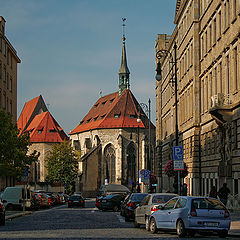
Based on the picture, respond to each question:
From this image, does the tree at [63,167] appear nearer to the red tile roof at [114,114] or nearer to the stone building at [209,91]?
the red tile roof at [114,114]

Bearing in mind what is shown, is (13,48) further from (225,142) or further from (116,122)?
(225,142)

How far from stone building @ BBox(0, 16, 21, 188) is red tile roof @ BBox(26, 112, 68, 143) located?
33.9 metres

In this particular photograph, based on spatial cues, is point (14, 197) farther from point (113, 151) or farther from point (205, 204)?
point (113, 151)

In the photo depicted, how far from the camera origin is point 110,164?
3597 inches

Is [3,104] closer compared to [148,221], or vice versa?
[148,221]

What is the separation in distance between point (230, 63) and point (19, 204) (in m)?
15.4

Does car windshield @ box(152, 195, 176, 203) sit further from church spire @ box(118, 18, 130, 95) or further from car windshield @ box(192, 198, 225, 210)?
church spire @ box(118, 18, 130, 95)

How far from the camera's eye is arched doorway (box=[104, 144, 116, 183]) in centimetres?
9112

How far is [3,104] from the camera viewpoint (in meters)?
60.6

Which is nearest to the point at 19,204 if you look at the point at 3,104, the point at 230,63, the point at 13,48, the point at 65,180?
the point at 230,63

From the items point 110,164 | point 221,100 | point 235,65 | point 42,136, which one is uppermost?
point 42,136

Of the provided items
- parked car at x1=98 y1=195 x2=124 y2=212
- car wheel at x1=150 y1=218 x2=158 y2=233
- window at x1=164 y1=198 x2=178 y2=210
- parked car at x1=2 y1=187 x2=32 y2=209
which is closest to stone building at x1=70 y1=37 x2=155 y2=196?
parked car at x1=98 y1=195 x2=124 y2=212

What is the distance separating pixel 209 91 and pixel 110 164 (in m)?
55.1

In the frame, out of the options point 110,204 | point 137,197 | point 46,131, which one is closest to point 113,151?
point 46,131
